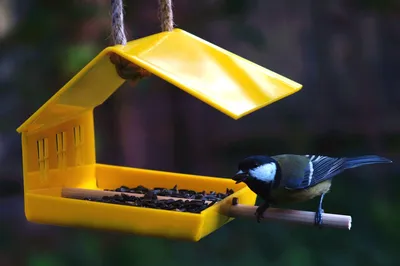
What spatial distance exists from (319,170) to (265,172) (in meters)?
0.20

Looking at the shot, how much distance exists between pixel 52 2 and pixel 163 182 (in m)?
1.25

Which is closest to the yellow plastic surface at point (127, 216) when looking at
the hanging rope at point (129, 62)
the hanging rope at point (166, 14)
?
the hanging rope at point (129, 62)

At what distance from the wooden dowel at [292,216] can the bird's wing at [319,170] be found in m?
0.14

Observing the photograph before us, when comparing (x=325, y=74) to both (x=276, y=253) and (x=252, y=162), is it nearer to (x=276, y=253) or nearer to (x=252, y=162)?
(x=276, y=253)

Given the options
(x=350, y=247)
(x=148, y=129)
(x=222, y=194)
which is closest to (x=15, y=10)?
(x=148, y=129)

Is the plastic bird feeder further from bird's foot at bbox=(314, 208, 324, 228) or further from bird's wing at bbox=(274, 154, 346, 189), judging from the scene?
bird's foot at bbox=(314, 208, 324, 228)

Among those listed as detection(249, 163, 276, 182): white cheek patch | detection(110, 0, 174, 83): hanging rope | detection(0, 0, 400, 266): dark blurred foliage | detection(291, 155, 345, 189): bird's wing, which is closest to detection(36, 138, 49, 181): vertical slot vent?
detection(110, 0, 174, 83): hanging rope

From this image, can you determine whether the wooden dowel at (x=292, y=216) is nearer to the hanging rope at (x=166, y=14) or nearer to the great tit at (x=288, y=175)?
the great tit at (x=288, y=175)

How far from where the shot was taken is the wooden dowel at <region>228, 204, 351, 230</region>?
182 cm

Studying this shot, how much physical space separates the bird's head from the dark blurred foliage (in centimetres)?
116

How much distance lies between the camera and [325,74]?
334cm

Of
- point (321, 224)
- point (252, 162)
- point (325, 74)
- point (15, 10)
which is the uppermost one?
point (15, 10)

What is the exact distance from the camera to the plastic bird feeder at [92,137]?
175cm

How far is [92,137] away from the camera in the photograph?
2350mm
